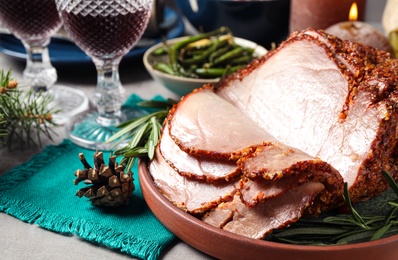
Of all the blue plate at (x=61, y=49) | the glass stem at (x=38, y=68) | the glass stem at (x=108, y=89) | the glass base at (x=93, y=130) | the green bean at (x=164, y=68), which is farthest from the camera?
the blue plate at (x=61, y=49)

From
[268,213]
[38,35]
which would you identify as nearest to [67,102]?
[38,35]

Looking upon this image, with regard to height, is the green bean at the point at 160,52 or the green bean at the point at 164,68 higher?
the green bean at the point at 160,52

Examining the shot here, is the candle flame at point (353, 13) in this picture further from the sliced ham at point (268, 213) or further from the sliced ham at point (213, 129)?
the sliced ham at point (268, 213)

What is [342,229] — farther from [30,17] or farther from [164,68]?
[30,17]

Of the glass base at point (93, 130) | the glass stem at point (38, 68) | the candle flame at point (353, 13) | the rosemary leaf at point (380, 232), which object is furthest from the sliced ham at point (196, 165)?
the candle flame at point (353, 13)

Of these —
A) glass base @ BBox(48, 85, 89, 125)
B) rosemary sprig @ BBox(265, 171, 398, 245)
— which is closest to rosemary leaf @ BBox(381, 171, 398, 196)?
rosemary sprig @ BBox(265, 171, 398, 245)

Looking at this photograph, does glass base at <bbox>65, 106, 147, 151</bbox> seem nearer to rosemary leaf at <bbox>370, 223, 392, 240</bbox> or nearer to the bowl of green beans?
the bowl of green beans
